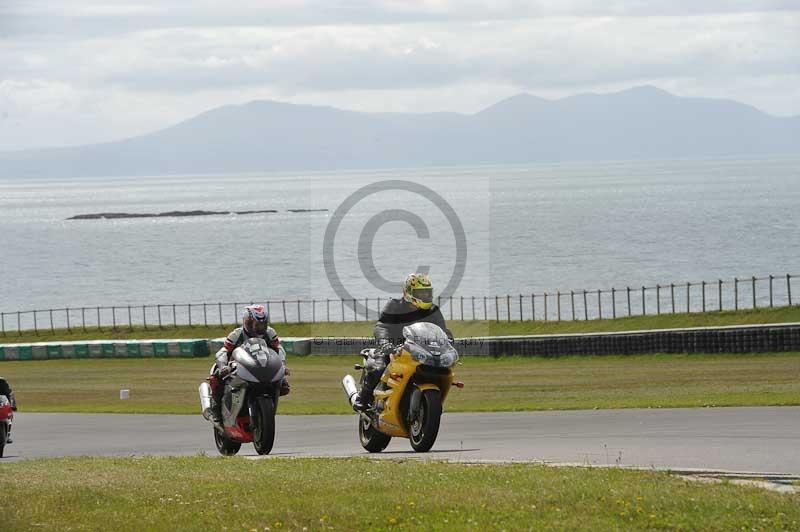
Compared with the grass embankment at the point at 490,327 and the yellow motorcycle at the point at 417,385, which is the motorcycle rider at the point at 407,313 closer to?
the yellow motorcycle at the point at 417,385

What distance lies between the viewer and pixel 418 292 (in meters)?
17.4

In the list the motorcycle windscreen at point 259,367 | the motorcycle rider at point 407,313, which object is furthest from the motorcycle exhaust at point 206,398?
the motorcycle rider at point 407,313

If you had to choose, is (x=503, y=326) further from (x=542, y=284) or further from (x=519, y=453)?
(x=542, y=284)

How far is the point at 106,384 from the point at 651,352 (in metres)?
18.5

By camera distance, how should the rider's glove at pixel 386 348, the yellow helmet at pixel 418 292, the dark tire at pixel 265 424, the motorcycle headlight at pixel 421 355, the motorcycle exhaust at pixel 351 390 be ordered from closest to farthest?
the motorcycle headlight at pixel 421 355, the yellow helmet at pixel 418 292, the rider's glove at pixel 386 348, the dark tire at pixel 265 424, the motorcycle exhaust at pixel 351 390

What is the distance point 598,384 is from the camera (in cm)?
3400

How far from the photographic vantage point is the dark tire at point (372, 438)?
18.3 metres

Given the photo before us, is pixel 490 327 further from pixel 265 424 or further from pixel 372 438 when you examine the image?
pixel 265 424

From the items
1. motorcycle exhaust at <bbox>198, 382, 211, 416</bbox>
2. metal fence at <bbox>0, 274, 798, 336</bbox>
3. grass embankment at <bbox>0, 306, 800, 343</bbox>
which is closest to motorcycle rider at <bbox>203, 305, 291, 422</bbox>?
motorcycle exhaust at <bbox>198, 382, 211, 416</bbox>

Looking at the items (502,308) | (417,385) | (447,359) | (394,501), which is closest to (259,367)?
(417,385)

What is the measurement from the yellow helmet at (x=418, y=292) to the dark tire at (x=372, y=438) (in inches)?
78.5

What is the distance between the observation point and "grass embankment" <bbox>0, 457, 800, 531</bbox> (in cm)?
1074

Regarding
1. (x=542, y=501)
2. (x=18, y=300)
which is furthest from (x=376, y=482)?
(x=18, y=300)

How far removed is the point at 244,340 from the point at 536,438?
4.36m
